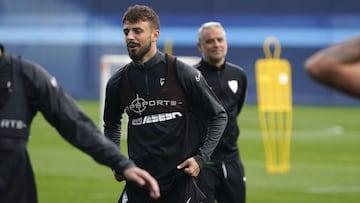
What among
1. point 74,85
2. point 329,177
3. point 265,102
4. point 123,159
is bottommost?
point 74,85

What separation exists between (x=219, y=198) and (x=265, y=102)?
8.01 m

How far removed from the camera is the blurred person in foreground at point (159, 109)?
8461 millimetres

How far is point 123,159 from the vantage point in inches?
240

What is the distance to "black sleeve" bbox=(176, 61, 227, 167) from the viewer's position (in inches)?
337

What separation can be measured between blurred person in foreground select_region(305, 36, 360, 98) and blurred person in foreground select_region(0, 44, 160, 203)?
2370mm

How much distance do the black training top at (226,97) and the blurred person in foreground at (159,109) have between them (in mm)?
2475

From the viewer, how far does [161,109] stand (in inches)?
335

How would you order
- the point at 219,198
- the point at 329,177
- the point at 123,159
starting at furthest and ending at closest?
the point at 329,177 < the point at 219,198 < the point at 123,159

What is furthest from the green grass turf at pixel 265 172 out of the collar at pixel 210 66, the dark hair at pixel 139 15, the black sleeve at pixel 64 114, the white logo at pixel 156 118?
the black sleeve at pixel 64 114

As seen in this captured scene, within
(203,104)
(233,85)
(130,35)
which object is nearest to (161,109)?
(203,104)

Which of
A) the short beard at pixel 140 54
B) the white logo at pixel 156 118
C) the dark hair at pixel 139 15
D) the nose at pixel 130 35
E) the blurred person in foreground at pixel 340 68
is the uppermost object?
the blurred person in foreground at pixel 340 68

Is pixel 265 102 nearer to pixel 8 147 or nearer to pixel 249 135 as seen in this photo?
pixel 249 135

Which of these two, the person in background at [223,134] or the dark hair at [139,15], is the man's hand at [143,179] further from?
the person in background at [223,134]

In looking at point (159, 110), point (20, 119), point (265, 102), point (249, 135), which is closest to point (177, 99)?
point (159, 110)
